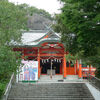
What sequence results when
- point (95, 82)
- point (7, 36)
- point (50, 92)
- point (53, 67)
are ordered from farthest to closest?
point (53, 67) → point (50, 92) → point (95, 82) → point (7, 36)

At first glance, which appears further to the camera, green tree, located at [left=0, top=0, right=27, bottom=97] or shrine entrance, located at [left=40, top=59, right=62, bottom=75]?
shrine entrance, located at [left=40, top=59, right=62, bottom=75]

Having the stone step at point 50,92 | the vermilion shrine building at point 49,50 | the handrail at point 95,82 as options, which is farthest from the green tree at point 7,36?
the handrail at point 95,82

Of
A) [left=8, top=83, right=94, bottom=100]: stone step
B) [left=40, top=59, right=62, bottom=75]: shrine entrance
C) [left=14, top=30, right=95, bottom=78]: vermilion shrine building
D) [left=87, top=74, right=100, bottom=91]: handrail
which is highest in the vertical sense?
[left=14, top=30, right=95, bottom=78]: vermilion shrine building

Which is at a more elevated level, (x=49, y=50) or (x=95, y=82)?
(x=49, y=50)

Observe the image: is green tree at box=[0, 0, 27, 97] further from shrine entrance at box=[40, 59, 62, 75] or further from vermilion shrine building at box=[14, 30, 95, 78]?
shrine entrance at box=[40, 59, 62, 75]

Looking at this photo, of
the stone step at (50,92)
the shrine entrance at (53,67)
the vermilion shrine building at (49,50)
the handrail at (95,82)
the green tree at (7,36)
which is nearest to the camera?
the green tree at (7,36)

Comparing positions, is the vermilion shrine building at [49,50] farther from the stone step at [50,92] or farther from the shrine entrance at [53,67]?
the stone step at [50,92]

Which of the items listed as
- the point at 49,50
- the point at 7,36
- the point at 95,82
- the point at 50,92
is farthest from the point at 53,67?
the point at 7,36

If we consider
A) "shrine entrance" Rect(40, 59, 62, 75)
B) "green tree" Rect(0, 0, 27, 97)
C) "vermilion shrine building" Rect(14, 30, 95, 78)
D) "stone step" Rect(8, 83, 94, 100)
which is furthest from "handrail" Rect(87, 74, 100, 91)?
"shrine entrance" Rect(40, 59, 62, 75)

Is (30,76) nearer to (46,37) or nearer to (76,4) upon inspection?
(46,37)

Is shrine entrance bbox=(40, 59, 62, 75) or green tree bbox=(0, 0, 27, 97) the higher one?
green tree bbox=(0, 0, 27, 97)

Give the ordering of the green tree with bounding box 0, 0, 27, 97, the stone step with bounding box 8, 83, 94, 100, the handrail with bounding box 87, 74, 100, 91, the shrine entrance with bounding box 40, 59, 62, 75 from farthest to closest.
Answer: the shrine entrance with bounding box 40, 59, 62, 75 → the stone step with bounding box 8, 83, 94, 100 → the handrail with bounding box 87, 74, 100, 91 → the green tree with bounding box 0, 0, 27, 97

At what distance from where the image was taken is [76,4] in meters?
7.05

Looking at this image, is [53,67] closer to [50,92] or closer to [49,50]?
[49,50]
